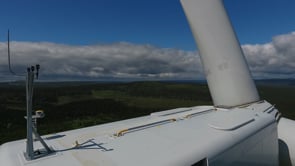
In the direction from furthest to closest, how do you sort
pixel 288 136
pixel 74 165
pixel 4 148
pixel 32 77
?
1. pixel 288 136
2. pixel 4 148
3. pixel 32 77
4. pixel 74 165

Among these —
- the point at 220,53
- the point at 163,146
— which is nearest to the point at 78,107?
the point at 220,53

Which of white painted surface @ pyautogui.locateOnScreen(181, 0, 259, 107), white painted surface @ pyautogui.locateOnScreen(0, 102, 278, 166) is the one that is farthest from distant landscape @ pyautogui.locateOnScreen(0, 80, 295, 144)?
white painted surface @ pyautogui.locateOnScreen(181, 0, 259, 107)

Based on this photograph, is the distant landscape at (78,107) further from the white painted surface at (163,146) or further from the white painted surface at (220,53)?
the white painted surface at (220,53)

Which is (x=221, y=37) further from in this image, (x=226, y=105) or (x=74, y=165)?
(x=74, y=165)

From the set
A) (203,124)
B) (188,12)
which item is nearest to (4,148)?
(203,124)

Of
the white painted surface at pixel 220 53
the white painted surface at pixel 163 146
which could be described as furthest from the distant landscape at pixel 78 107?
the white painted surface at pixel 220 53

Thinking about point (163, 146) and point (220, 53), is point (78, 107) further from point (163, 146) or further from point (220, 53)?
point (163, 146)
